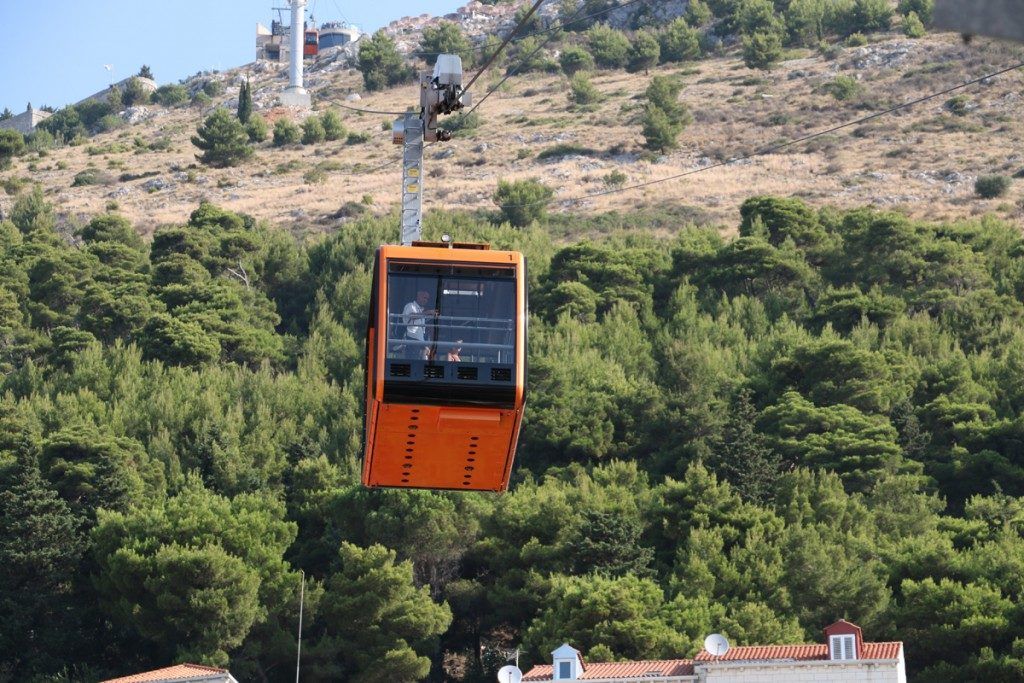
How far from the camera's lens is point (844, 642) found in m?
33.7

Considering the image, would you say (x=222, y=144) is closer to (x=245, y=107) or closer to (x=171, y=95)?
(x=245, y=107)

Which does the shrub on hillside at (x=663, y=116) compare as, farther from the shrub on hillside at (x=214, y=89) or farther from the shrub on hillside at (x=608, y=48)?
the shrub on hillside at (x=214, y=89)

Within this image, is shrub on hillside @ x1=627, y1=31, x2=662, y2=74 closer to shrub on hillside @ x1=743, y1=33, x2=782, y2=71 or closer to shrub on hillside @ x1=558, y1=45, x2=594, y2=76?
shrub on hillside @ x1=558, y1=45, x2=594, y2=76

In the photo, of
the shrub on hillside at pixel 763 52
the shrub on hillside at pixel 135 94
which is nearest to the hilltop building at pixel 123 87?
the shrub on hillside at pixel 135 94

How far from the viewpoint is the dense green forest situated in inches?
1794

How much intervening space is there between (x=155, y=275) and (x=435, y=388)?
227 ft

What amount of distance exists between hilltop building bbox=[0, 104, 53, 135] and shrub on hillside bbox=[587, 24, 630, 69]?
179 ft

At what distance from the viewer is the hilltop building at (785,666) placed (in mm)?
32656

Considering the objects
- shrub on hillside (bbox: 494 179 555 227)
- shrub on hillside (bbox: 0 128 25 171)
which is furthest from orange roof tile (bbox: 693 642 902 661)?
shrub on hillside (bbox: 0 128 25 171)

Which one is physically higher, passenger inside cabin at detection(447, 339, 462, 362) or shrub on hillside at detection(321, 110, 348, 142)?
passenger inside cabin at detection(447, 339, 462, 362)

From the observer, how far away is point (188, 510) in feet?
165

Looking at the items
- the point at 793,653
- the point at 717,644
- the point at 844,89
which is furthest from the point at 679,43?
the point at 717,644

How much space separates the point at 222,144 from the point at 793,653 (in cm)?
8967

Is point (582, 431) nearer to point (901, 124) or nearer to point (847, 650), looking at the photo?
point (847, 650)
